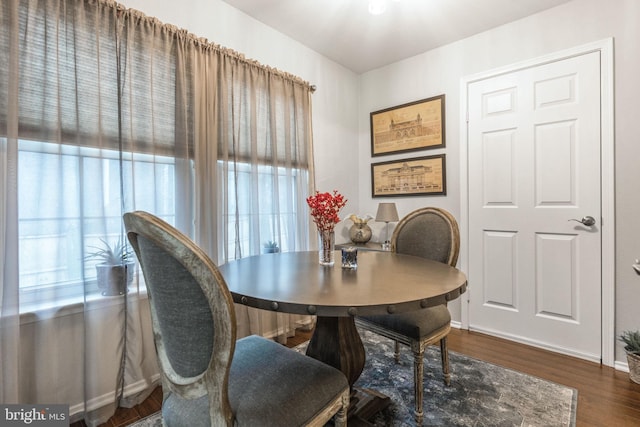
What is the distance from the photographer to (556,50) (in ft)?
7.79

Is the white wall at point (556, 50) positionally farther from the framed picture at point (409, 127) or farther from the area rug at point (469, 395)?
the area rug at point (469, 395)

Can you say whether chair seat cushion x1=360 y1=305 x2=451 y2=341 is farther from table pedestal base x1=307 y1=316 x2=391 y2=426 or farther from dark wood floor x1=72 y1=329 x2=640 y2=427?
dark wood floor x1=72 y1=329 x2=640 y2=427

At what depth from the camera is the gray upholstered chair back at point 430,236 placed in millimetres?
1895

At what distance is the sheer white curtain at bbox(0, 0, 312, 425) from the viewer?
1.43 m

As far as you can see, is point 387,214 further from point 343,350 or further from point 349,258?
point 343,350

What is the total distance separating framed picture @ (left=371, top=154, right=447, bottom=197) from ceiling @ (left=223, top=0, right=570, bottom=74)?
1.09m

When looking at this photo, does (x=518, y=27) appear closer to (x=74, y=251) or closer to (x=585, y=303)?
(x=585, y=303)

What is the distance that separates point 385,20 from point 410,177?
1.44 m

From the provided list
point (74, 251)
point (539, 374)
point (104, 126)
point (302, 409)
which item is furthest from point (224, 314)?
point (539, 374)

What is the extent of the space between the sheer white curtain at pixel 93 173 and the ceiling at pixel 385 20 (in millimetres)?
643

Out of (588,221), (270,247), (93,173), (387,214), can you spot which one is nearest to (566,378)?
(588,221)

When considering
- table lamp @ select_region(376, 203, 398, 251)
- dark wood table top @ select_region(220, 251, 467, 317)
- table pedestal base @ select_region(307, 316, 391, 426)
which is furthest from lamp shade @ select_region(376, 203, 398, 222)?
table pedestal base @ select_region(307, 316, 391, 426)

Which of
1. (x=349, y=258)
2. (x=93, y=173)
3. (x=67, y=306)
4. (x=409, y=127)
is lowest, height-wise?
(x=67, y=306)

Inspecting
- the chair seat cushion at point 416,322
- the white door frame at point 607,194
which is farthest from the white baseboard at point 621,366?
the chair seat cushion at point 416,322
